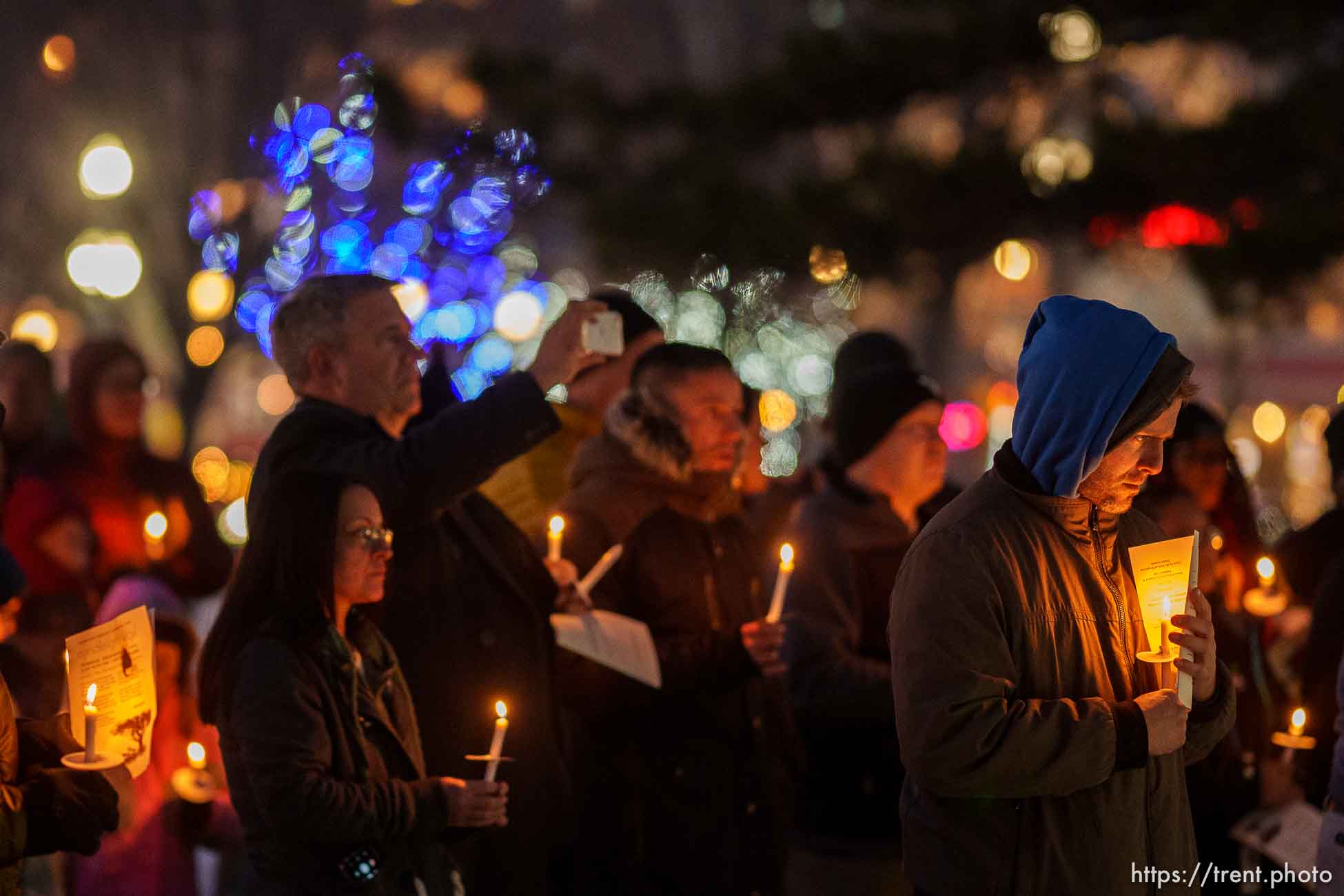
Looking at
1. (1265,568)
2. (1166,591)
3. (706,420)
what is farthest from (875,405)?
(1166,591)

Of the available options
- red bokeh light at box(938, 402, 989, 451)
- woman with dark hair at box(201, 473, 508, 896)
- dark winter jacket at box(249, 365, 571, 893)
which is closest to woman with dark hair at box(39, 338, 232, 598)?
dark winter jacket at box(249, 365, 571, 893)

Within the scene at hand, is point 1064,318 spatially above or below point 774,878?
above

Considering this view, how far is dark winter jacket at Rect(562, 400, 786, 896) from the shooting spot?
470 centimetres

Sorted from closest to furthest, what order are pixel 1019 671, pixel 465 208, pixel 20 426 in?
pixel 1019 671, pixel 20 426, pixel 465 208

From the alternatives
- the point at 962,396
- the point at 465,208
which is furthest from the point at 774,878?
Answer: the point at 962,396

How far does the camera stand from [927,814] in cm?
315

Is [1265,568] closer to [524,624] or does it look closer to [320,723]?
[524,624]

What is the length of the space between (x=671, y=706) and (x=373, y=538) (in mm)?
A: 1384

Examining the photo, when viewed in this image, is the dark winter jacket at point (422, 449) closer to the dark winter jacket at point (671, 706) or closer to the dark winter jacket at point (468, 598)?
the dark winter jacket at point (468, 598)

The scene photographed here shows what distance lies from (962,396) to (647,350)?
1278 inches

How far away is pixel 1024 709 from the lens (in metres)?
3.01

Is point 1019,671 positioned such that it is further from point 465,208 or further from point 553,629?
point 465,208

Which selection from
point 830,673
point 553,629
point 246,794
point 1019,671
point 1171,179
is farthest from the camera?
point 1171,179

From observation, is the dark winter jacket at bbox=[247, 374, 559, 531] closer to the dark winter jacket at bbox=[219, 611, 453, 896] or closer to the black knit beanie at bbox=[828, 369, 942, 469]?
the dark winter jacket at bbox=[219, 611, 453, 896]
